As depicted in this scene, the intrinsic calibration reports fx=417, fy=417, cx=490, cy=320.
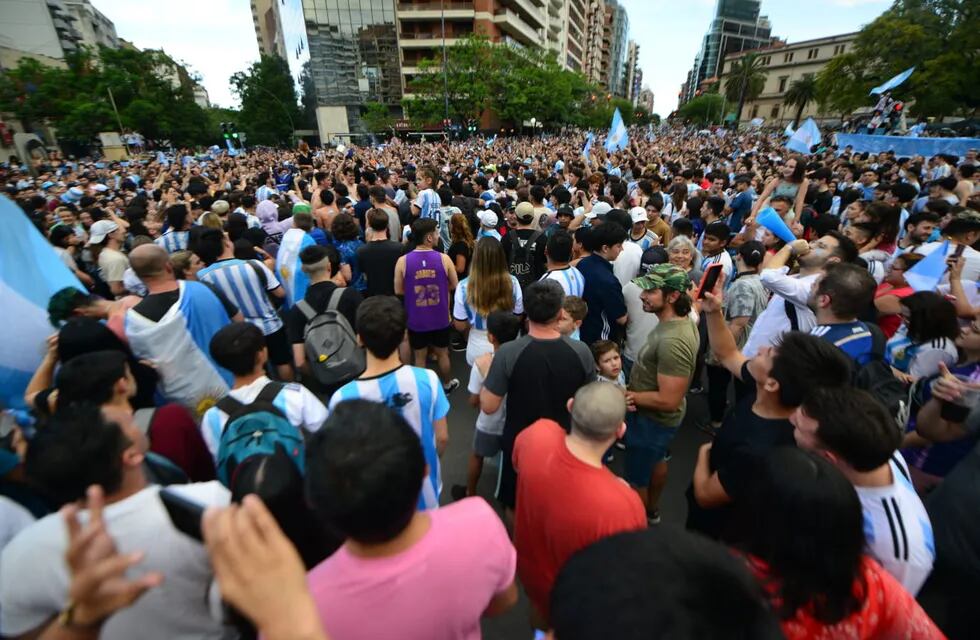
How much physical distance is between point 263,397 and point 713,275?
270 centimetres

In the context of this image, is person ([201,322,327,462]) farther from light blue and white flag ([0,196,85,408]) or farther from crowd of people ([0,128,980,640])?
light blue and white flag ([0,196,85,408])

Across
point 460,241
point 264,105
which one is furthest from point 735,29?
point 460,241

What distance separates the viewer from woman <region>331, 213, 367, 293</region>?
5.08 metres

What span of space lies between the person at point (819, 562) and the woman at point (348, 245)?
4.45 m

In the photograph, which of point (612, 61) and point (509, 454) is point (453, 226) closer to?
point (509, 454)

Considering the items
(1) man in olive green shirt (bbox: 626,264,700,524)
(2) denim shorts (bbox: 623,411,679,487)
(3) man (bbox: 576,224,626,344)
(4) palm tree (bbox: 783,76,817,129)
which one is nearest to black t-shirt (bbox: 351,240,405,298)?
(3) man (bbox: 576,224,626,344)

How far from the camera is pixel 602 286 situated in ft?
12.9

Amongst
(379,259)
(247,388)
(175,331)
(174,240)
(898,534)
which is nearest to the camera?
(898,534)

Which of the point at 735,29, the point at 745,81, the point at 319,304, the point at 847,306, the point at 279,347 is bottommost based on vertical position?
the point at 279,347

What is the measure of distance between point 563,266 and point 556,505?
2.55 meters

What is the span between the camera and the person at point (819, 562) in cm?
122

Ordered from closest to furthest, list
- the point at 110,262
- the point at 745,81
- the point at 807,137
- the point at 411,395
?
the point at 411,395 < the point at 110,262 < the point at 807,137 < the point at 745,81

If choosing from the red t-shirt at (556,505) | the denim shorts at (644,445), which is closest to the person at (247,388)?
the red t-shirt at (556,505)

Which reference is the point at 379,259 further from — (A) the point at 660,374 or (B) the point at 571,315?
(A) the point at 660,374
